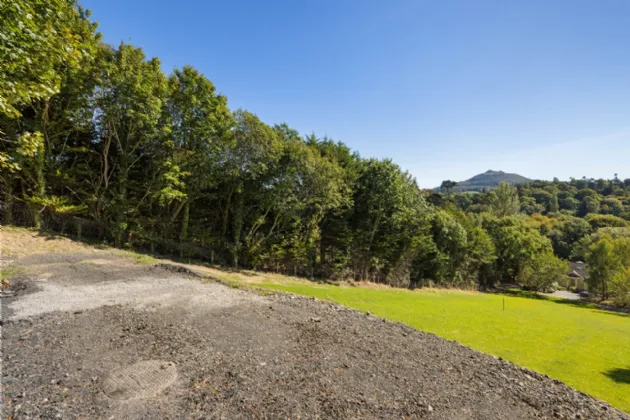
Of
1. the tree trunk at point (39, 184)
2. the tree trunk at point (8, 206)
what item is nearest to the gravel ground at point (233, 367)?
the tree trunk at point (39, 184)

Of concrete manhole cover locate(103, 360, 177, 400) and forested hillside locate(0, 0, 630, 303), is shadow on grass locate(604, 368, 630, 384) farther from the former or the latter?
forested hillside locate(0, 0, 630, 303)

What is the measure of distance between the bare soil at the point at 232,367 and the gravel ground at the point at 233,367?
23 mm

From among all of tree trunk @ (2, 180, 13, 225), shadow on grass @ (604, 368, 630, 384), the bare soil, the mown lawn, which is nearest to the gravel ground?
the bare soil

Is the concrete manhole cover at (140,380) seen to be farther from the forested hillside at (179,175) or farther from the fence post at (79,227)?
the fence post at (79,227)

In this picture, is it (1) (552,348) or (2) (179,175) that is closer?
(1) (552,348)

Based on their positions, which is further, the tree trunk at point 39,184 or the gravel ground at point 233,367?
the tree trunk at point 39,184

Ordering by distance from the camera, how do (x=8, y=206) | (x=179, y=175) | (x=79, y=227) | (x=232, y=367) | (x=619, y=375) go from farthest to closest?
(x=179, y=175) < (x=79, y=227) < (x=8, y=206) < (x=619, y=375) < (x=232, y=367)

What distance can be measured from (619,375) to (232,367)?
35.3 feet

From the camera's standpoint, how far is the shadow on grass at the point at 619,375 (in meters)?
7.49

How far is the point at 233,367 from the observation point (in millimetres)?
5172

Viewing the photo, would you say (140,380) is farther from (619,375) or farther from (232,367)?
(619,375)

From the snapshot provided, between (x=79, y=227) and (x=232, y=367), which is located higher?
(x=79, y=227)

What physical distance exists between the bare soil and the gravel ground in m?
0.02

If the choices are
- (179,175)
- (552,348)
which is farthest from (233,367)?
(179,175)
